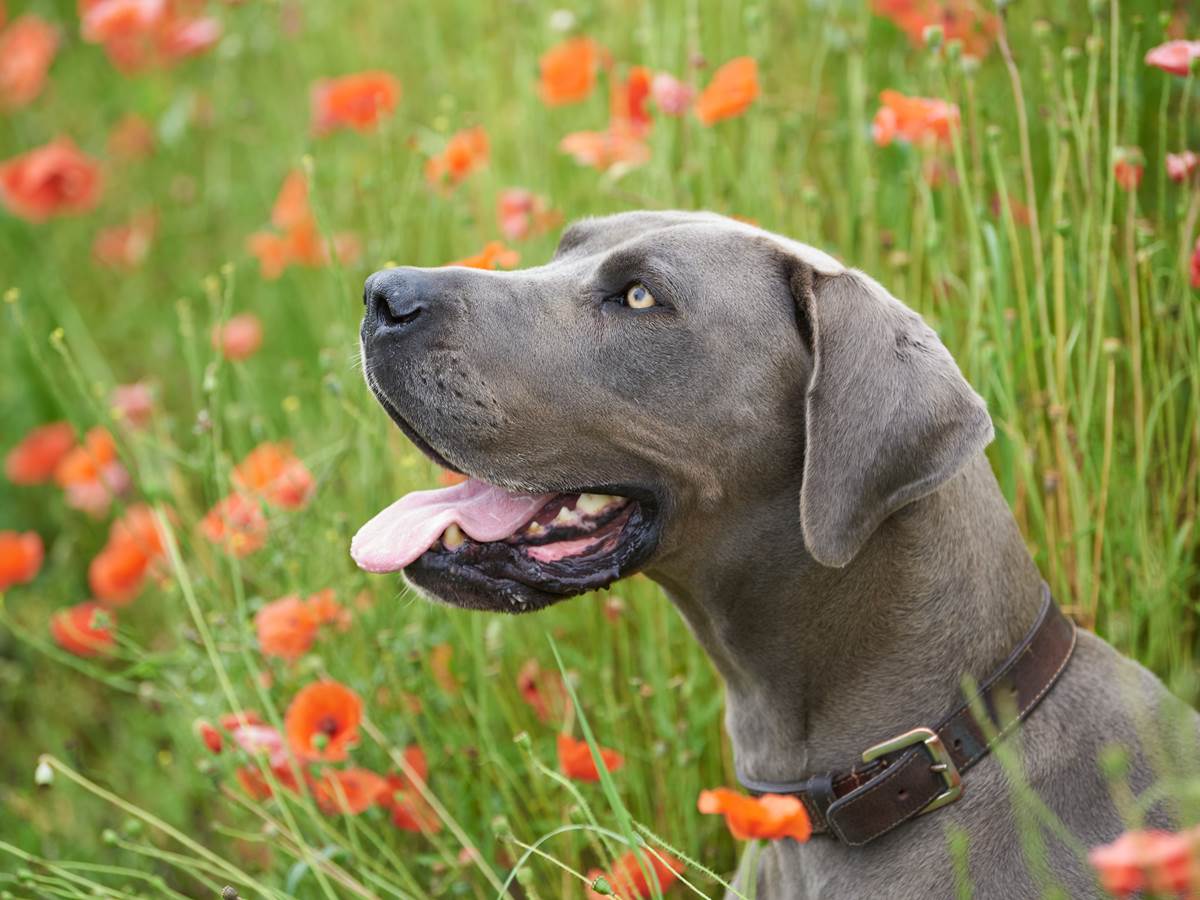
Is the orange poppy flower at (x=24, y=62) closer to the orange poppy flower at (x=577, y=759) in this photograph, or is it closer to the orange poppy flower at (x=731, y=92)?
the orange poppy flower at (x=731, y=92)

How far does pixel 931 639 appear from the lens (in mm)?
2654

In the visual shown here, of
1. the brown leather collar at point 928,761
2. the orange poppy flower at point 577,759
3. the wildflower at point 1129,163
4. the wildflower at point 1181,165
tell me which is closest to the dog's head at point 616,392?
the orange poppy flower at point 577,759

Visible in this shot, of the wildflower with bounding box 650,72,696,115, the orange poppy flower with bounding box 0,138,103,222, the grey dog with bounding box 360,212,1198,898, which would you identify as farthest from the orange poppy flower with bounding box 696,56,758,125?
the orange poppy flower with bounding box 0,138,103,222

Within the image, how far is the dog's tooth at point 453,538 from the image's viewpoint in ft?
9.10

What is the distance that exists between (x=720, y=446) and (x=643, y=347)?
9.8 inches

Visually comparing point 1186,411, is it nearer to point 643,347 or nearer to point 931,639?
point 931,639

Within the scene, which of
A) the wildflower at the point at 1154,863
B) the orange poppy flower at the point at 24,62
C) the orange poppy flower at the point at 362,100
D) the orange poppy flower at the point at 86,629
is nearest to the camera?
the wildflower at the point at 1154,863

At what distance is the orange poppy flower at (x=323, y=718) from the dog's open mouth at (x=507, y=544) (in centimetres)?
37

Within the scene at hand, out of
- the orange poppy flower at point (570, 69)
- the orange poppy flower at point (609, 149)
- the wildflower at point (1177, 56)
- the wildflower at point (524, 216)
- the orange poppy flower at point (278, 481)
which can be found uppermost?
the wildflower at point (1177, 56)

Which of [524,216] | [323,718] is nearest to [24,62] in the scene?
[524,216]

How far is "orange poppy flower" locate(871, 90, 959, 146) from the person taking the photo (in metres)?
3.17

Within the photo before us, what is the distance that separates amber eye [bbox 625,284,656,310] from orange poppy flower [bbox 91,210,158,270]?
401 cm

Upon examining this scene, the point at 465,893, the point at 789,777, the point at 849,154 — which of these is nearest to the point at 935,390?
the point at 789,777

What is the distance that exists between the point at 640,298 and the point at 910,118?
0.93 metres
